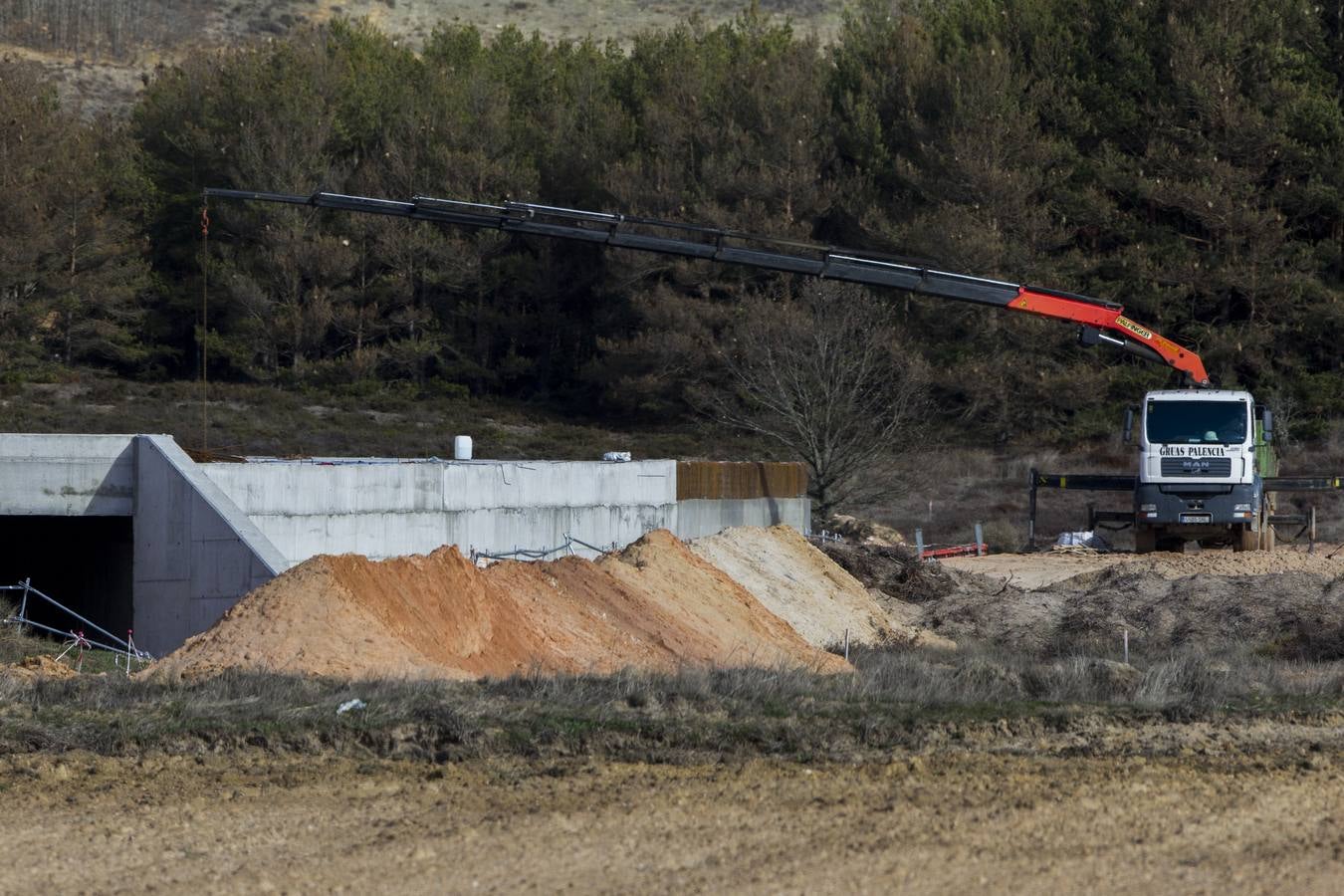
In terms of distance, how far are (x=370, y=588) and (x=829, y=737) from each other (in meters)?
6.32

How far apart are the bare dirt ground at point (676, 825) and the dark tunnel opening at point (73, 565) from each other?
10.6m

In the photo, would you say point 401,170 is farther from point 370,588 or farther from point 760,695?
point 760,695

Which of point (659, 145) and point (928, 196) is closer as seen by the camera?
point (928, 196)

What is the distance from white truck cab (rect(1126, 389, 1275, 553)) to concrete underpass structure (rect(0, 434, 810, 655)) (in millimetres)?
9208

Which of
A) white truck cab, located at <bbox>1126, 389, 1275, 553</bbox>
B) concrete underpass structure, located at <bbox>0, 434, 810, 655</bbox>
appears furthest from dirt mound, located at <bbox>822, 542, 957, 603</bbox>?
white truck cab, located at <bbox>1126, 389, 1275, 553</bbox>

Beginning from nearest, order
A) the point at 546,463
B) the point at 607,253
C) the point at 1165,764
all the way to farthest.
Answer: the point at 1165,764
the point at 546,463
the point at 607,253

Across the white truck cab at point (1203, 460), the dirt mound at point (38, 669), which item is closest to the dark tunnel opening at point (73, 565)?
the dirt mound at point (38, 669)

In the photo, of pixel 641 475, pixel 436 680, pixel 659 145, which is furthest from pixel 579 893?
pixel 659 145

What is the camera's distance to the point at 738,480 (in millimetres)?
28500

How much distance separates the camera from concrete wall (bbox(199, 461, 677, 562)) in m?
19.3

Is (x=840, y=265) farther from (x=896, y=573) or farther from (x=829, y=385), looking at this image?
(x=829, y=385)

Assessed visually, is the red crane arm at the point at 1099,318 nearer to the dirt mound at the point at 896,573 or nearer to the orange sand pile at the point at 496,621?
the dirt mound at the point at 896,573

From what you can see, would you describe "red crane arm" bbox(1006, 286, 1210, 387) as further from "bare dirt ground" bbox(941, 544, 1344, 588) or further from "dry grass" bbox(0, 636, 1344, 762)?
"dry grass" bbox(0, 636, 1344, 762)

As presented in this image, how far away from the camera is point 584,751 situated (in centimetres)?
1154
